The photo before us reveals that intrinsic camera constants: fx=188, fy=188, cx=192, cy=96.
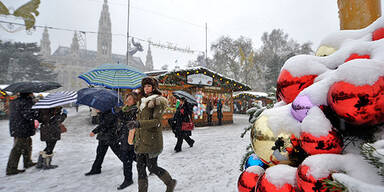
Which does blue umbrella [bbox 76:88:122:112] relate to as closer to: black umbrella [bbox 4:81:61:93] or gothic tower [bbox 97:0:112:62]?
black umbrella [bbox 4:81:61:93]

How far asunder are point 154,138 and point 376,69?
209cm

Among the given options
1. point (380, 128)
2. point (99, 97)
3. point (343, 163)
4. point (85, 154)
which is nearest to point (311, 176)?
point (343, 163)

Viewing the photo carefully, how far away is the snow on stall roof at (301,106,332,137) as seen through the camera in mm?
512

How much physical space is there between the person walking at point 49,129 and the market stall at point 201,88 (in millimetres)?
5444

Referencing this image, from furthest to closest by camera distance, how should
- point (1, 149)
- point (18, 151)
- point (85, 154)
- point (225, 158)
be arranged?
point (1, 149) < point (85, 154) < point (225, 158) < point (18, 151)

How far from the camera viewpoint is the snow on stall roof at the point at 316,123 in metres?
0.51

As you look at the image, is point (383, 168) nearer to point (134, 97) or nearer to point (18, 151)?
point (134, 97)

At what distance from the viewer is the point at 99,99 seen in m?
3.37

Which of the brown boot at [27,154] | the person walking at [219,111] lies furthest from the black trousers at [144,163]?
the person walking at [219,111]

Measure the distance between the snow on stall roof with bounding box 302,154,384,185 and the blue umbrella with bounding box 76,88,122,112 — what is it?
11.0 feet

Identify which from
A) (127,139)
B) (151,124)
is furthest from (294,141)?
(127,139)

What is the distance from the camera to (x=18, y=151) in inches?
144

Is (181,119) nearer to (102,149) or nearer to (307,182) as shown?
(102,149)

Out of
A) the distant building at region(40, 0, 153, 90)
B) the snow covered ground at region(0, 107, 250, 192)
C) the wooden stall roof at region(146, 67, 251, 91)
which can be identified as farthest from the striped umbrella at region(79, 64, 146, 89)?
the distant building at region(40, 0, 153, 90)
